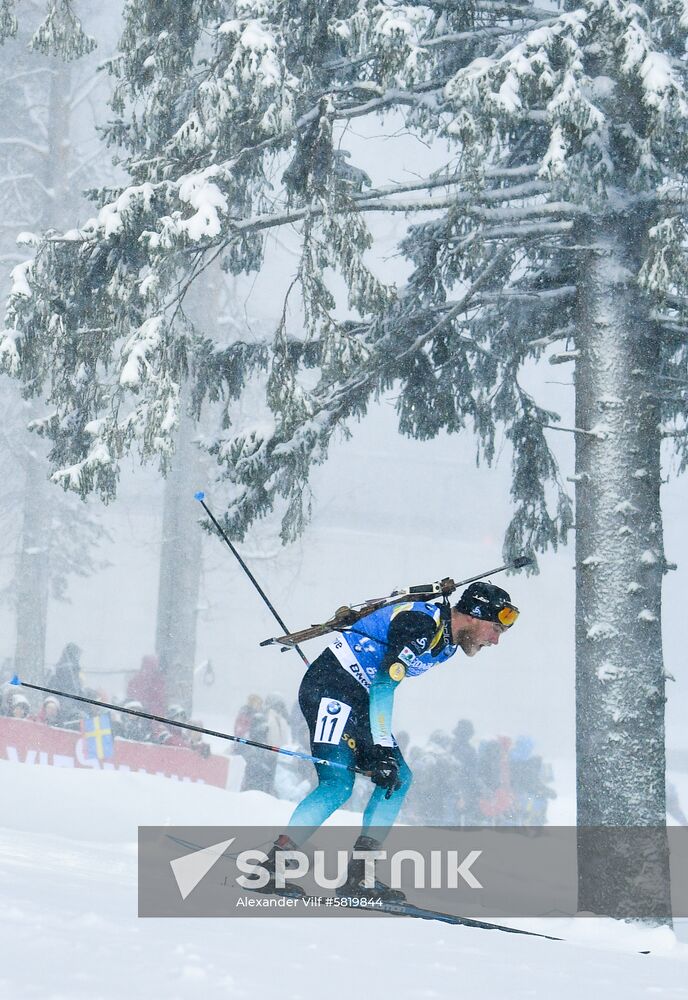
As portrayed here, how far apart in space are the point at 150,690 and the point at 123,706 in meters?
4.00

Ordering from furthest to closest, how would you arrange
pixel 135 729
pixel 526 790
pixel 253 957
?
pixel 526 790, pixel 135 729, pixel 253 957

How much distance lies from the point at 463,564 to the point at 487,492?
3.40m

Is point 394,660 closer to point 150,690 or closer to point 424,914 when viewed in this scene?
point 424,914

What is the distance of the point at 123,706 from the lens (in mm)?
13406

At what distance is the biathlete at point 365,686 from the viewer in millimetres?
5031

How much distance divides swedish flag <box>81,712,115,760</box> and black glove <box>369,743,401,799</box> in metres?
9.76

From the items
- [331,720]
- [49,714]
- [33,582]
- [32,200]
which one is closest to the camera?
[331,720]

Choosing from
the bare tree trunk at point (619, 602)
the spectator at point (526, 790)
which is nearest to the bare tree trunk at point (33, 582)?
the spectator at point (526, 790)

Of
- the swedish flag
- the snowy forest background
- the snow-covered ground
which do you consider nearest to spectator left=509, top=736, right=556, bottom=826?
the swedish flag

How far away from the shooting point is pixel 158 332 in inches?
291

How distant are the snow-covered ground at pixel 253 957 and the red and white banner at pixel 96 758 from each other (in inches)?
313

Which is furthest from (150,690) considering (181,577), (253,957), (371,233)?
(253,957)

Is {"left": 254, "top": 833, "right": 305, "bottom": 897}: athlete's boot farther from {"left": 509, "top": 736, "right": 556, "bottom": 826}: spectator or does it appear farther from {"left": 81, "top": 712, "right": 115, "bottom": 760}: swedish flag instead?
{"left": 509, "top": 736, "right": 556, "bottom": 826}: spectator

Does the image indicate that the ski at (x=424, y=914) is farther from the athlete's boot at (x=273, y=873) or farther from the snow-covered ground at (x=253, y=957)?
the athlete's boot at (x=273, y=873)
